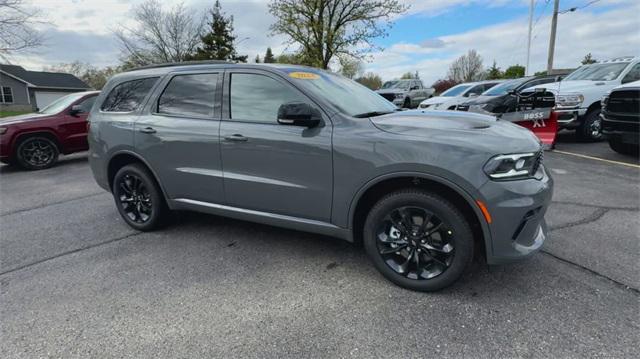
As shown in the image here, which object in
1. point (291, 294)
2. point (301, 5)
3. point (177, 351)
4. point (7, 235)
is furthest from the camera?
point (301, 5)

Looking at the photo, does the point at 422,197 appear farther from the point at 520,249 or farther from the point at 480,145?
the point at 520,249

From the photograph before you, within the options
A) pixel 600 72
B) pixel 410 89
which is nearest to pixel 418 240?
pixel 600 72

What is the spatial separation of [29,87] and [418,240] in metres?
50.6

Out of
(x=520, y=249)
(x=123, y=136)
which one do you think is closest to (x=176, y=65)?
(x=123, y=136)

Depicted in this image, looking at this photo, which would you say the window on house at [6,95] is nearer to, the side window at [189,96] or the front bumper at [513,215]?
the side window at [189,96]

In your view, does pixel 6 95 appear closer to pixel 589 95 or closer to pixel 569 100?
pixel 569 100

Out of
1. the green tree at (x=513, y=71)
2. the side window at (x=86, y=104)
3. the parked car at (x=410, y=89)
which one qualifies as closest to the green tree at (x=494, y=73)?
the green tree at (x=513, y=71)

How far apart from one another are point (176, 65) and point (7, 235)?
2.80 metres

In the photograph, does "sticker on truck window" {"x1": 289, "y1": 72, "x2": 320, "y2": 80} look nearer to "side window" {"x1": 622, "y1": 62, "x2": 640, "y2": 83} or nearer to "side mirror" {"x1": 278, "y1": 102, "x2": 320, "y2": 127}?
"side mirror" {"x1": 278, "y1": 102, "x2": 320, "y2": 127}

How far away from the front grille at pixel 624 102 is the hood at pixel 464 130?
210 inches

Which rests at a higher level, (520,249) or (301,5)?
(301,5)

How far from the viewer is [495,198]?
237cm

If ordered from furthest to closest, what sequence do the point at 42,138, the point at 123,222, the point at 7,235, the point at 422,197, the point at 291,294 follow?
1. the point at 42,138
2. the point at 123,222
3. the point at 7,235
4. the point at 291,294
5. the point at 422,197

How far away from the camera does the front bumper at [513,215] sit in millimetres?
2369
